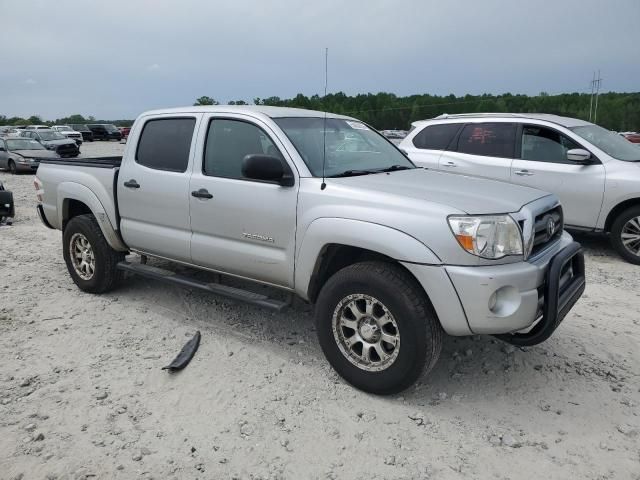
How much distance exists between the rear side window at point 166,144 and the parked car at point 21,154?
15.4m

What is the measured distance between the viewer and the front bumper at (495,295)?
306cm

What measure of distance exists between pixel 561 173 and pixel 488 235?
182 inches

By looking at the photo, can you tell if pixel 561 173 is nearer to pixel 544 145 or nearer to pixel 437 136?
pixel 544 145

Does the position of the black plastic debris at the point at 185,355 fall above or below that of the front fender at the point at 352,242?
below

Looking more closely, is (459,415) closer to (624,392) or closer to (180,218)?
(624,392)

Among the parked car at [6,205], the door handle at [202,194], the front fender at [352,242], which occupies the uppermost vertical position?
the door handle at [202,194]

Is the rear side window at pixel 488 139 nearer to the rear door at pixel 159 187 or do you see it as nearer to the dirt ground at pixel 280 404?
the dirt ground at pixel 280 404

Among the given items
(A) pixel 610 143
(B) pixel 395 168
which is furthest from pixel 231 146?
(A) pixel 610 143

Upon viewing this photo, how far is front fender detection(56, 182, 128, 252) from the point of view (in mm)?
5105

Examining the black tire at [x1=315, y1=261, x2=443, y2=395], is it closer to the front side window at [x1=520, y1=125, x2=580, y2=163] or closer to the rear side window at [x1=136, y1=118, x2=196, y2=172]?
the rear side window at [x1=136, y1=118, x2=196, y2=172]

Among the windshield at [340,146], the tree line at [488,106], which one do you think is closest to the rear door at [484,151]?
the windshield at [340,146]

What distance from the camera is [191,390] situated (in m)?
3.62

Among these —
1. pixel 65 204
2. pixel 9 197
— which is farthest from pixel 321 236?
pixel 9 197

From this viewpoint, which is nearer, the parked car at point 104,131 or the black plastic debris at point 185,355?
the black plastic debris at point 185,355
